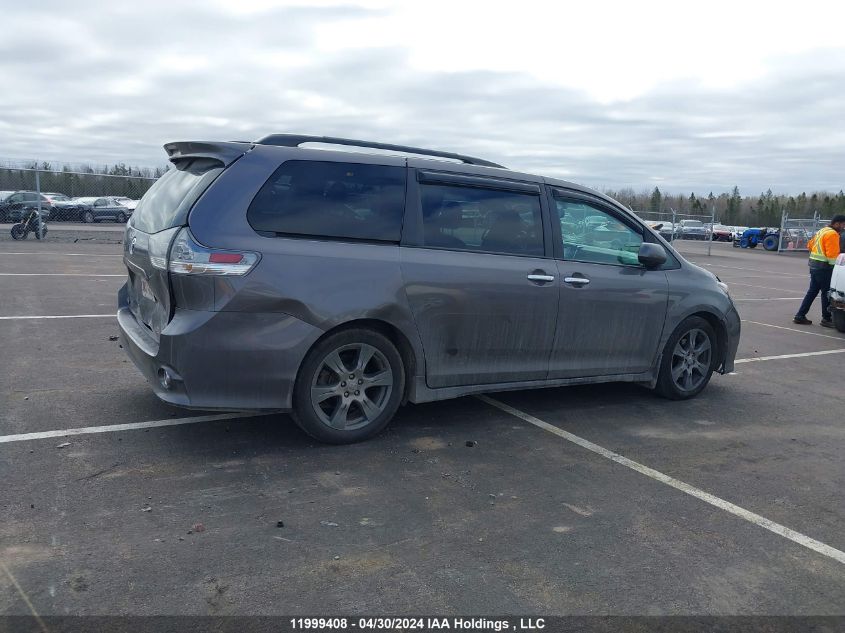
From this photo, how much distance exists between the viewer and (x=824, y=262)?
39.4 ft

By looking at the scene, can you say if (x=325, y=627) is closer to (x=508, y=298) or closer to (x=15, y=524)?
(x=15, y=524)

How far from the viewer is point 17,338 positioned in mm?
7762

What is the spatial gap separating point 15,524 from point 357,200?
269 centimetres

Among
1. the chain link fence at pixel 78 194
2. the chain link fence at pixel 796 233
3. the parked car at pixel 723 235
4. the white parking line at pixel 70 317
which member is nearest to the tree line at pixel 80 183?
the chain link fence at pixel 78 194

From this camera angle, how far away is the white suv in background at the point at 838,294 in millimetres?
11273

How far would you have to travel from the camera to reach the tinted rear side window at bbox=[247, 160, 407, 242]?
4.66m

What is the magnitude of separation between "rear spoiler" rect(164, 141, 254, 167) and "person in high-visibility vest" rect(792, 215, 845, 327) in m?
10.2

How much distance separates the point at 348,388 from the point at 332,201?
4.00 ft

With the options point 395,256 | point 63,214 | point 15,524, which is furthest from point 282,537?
point 63,214

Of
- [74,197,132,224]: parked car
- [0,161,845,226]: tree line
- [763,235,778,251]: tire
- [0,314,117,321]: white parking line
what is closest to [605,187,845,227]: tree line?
[0,161,845,226]: tree line

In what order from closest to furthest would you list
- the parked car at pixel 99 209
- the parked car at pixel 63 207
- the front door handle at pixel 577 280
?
the front door handle at pixel 577 280, the parked car at pixel 63 207, the parked car at pixel 99 209

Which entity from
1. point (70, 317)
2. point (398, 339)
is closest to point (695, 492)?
point (398, 339)

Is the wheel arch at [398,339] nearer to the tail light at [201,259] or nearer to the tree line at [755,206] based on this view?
the tail light at [201,259]

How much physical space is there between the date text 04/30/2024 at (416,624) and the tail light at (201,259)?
2160 mm
